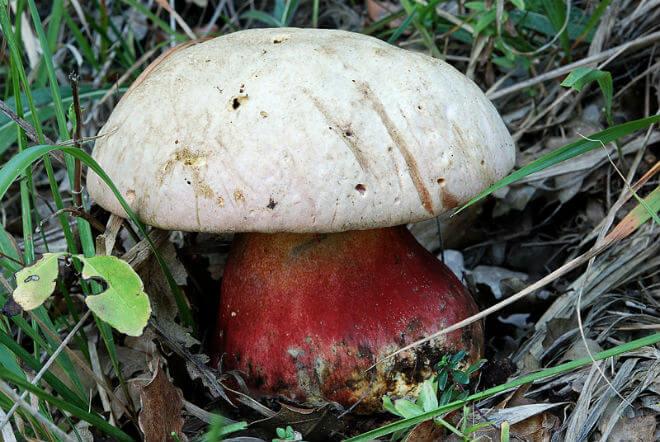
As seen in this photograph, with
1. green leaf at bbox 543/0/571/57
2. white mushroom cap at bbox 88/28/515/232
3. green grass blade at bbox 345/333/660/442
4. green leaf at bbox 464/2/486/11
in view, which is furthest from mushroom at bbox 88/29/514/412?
green leaf at bbox 543/0/571/57

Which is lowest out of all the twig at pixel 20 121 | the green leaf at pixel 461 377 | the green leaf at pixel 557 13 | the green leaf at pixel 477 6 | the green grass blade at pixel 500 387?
the green leaf at pixel 461 377

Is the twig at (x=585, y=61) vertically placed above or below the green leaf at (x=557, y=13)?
below

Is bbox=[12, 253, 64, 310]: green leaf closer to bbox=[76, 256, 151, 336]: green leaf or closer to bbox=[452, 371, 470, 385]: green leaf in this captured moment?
bbox=[76, 256, 151, 336]: green leaf

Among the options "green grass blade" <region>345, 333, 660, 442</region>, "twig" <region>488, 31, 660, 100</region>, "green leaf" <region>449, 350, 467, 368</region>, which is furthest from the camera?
"twig" <region>488, 31, 660, 100</region>

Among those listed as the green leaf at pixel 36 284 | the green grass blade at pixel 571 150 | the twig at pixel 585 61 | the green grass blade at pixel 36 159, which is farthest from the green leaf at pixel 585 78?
the green leaf at pixel 36 284

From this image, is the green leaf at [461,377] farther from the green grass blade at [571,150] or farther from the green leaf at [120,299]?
the green leaf at [120,299]

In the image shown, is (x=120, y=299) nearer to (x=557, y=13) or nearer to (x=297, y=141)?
(x=297, y=141)

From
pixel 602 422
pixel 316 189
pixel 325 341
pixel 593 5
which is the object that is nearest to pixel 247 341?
pixel 325 341

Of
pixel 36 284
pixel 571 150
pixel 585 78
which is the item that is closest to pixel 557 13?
pixel 585 78
